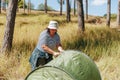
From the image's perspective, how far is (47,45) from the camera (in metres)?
7.25

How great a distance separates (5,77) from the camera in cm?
827

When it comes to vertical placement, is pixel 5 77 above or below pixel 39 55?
below

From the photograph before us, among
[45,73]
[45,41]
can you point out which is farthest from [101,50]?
[45,73]

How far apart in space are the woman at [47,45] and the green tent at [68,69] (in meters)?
0.95

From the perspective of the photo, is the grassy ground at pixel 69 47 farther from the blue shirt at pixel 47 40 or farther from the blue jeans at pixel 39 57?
the blue shirt at pixel 47 40

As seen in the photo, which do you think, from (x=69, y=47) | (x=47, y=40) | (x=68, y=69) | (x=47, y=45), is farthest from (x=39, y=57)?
(x=69, y=47)

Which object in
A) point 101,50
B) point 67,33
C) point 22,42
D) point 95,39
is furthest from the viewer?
point 67,33

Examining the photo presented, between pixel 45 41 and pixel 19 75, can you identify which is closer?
pixel 45 41

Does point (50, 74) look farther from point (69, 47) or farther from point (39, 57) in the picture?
point (69, 47)

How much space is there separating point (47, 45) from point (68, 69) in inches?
64.0

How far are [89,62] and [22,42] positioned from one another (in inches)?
246

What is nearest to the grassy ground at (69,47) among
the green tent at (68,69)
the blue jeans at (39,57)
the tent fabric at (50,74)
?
the blue jeans at (39,57)

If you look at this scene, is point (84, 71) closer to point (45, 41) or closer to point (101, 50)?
point (45, 41)

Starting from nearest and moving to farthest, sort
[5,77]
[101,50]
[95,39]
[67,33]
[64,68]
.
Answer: [64,68] → [5,77] → [101,50] → [95,39] → [67,33]
